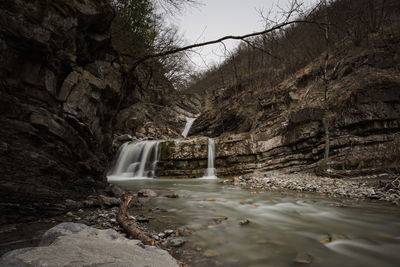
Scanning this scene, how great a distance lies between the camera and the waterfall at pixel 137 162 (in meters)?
12.9

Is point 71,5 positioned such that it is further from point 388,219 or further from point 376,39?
point 376,39

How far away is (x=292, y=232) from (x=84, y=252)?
2.92 m

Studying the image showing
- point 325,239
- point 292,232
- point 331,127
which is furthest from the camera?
point 331,127


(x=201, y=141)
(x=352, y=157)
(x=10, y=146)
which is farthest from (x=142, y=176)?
(x=352, y=157)

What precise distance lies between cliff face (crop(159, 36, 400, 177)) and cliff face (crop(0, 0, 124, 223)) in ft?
27.3

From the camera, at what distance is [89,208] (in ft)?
12.9

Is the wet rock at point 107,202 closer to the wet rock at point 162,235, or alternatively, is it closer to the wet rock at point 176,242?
the wet rock at point 162,235

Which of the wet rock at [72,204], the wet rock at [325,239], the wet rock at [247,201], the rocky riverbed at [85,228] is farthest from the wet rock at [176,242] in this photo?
the wet rock at [247,201]

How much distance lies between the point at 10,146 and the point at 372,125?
11645mm

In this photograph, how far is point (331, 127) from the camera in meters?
9.33

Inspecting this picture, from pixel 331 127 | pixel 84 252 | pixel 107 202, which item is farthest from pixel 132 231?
pixel 331 127

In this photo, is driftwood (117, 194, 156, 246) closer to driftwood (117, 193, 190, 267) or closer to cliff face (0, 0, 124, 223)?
driftwood (117, 193, 190, 267)

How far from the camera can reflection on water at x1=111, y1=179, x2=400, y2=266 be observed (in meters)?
2.18

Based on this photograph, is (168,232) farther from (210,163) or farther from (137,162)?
(137,162)
